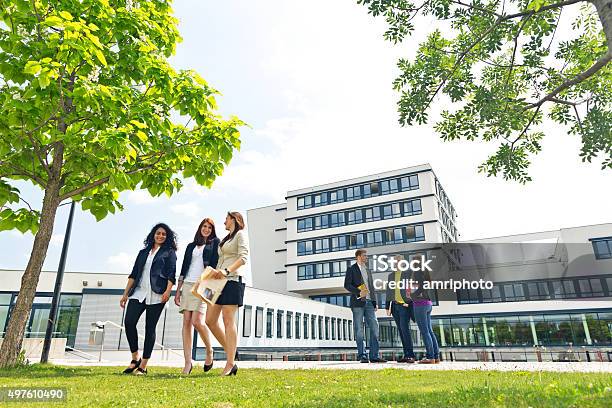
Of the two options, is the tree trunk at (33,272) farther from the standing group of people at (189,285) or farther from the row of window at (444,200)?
the row of window at (444,200)

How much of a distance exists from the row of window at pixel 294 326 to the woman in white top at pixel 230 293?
80.8ft

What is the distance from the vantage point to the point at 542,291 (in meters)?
39.4

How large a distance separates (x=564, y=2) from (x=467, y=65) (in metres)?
2.54

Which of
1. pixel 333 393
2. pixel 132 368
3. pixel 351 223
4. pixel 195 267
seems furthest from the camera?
pixel 351 223

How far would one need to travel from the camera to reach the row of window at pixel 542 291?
1462 inches

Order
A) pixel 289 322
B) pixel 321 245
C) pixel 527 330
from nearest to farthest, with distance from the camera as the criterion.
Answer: pixel 289 322, pixel 527 330, pixel 321 245

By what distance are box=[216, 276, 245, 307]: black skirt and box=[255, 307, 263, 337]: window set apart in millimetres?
26898

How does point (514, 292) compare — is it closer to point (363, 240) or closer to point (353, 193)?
point (363, 240)

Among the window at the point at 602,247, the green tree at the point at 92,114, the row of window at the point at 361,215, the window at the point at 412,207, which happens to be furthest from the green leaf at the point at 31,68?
the window at the point at 602,247

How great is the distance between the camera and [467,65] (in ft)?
28.0

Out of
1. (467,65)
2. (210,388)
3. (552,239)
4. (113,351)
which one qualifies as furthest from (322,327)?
(210,388)

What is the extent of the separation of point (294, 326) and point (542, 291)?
2524 centimetres

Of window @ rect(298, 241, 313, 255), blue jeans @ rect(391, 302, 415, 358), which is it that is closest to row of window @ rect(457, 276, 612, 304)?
window @ rect(298, 241, 313, 255)

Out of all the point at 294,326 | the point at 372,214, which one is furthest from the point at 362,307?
the point at 372,214
